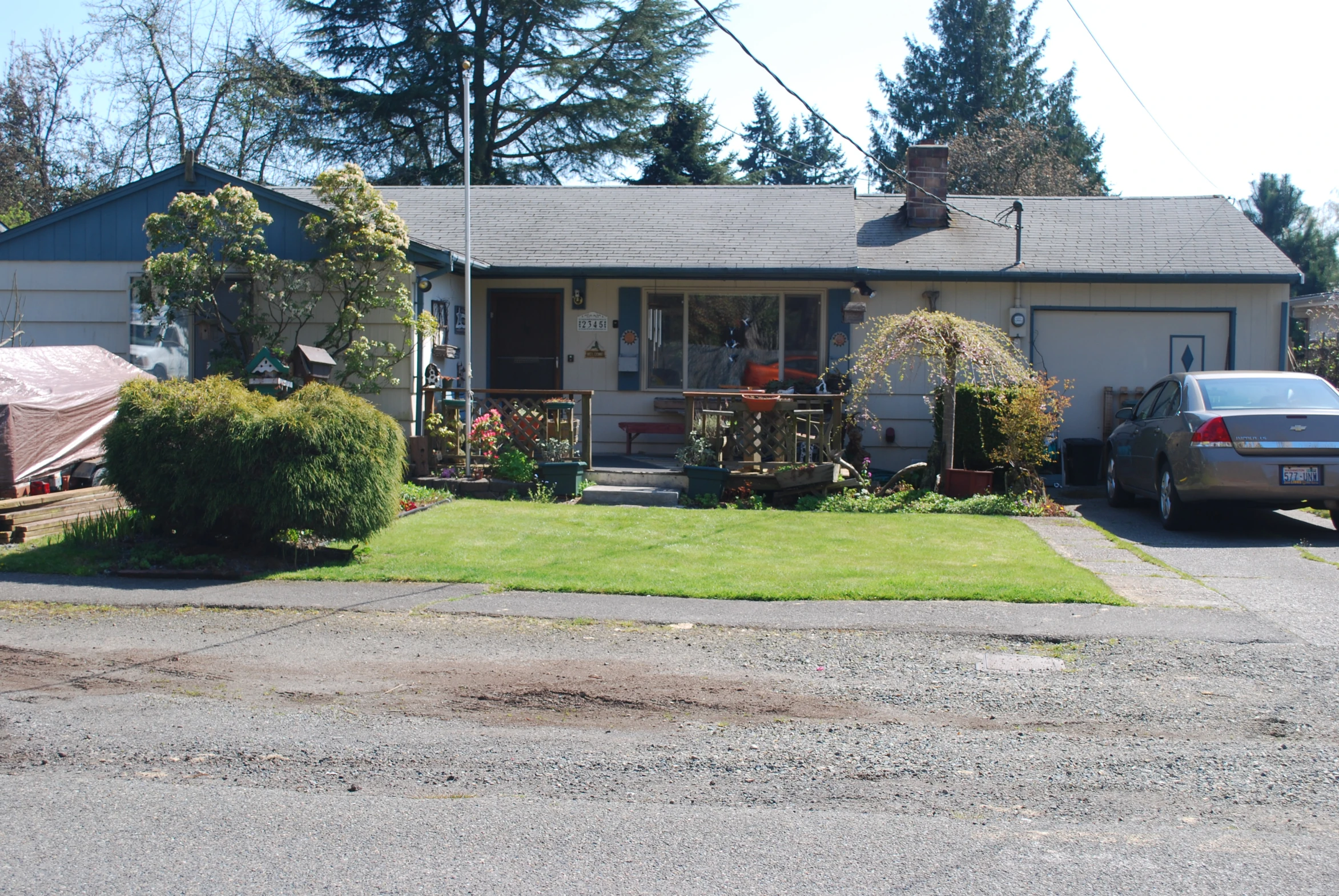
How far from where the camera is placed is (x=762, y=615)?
23.3 ft

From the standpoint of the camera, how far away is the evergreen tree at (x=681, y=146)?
33188mm

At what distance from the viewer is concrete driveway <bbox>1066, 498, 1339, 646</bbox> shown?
7.16 m

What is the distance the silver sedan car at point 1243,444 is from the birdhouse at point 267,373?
9.33 m

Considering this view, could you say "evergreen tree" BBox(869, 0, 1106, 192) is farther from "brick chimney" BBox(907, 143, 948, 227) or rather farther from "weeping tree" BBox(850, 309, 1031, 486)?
"weeping tree" BBox(850, 309, 1031, 486)

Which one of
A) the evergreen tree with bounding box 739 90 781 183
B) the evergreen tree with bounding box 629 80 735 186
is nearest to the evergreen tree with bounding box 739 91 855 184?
the evergreen tree with bounding box 739 90 781 183

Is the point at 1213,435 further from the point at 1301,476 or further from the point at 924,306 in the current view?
the point at 924,306

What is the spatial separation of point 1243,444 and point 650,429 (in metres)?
7.93

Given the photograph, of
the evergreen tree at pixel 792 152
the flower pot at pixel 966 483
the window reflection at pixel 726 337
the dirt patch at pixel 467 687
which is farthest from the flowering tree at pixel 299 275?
the evergreen tree at pixel 792 152

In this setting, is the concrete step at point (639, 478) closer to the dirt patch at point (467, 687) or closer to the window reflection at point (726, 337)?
the window reflection at point (726, 337)

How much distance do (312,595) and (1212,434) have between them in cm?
820

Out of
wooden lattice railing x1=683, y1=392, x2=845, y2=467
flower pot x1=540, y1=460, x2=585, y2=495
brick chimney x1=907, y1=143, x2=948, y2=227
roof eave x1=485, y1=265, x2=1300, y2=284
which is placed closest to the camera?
wooden lattice railing x1=683, y1=392, x2=845, y2=467

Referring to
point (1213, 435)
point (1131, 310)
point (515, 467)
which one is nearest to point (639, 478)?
point (515, 467)

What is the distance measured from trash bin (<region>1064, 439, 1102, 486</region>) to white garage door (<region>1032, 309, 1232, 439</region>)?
953 mm

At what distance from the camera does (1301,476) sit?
9.84m
